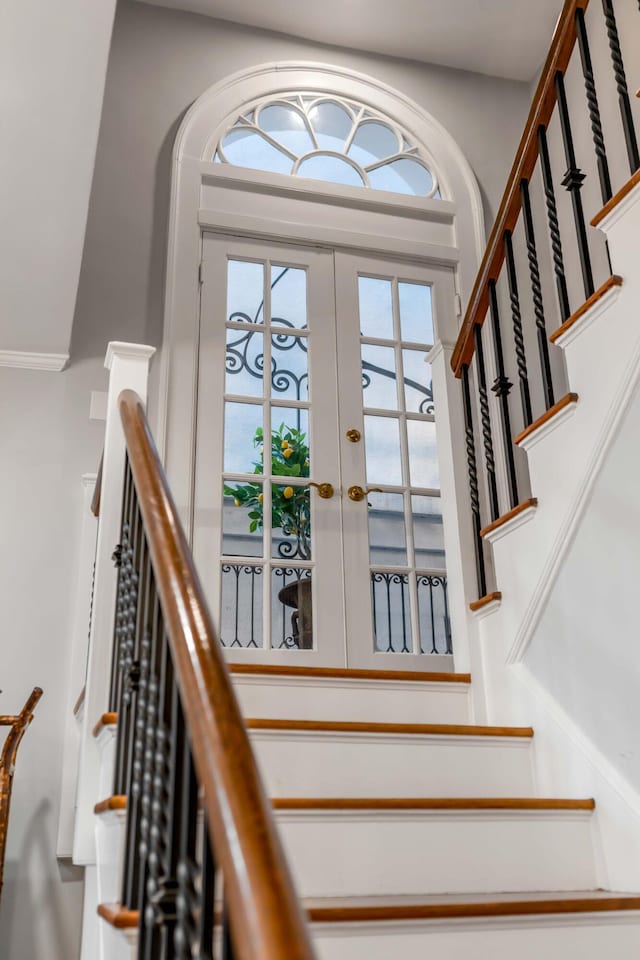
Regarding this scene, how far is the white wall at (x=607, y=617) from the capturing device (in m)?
2.23

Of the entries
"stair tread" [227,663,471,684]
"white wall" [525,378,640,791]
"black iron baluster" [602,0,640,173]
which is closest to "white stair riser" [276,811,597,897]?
"white wall" [525,378,640,791]

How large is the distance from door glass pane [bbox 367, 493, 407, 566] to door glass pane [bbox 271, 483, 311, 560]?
0.31m

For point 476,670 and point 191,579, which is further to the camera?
point 476,670

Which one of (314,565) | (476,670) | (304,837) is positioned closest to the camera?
(304,837)

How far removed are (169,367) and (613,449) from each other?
7.87 ft

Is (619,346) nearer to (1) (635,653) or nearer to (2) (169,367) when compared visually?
(1) (635,653)

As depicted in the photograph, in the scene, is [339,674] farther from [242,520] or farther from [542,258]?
[542,258]

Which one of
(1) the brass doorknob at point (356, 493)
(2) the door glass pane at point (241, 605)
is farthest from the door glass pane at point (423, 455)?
(2) the door glass pane at point (241, 605)

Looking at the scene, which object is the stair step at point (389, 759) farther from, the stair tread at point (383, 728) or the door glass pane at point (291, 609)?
the door glass pane at point (291, 609)

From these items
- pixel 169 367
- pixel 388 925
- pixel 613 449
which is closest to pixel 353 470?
pixel 169 367

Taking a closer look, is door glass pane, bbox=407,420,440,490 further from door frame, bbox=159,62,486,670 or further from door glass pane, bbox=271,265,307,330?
door glass pane, bbox=271,265,307,330

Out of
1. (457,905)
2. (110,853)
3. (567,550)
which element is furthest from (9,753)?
(567,550)

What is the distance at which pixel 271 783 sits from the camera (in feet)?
7.41

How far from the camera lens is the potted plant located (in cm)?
399
